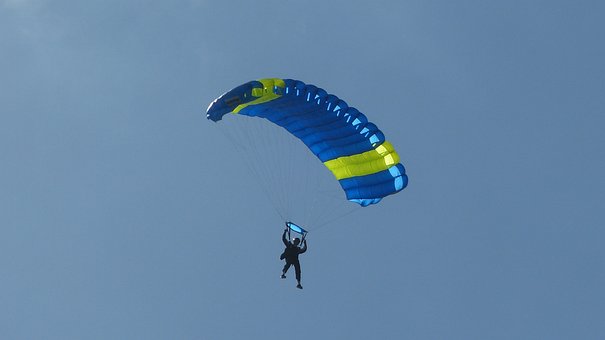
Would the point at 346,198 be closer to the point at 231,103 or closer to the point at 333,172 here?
the point at 333,172

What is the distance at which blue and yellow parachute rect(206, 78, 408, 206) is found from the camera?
121 ft

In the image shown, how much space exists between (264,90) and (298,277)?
14.6 ft

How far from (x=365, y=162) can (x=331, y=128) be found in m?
1.32

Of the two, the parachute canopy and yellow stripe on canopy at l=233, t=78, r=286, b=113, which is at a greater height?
yellow stripe on canopy at l=233, t=78, r=286, b=113

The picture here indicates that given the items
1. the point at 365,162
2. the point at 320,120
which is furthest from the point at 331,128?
the point at 365,162

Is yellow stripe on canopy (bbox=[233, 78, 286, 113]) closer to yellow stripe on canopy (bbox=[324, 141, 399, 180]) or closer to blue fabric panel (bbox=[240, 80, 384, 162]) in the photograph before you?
blue fabric panel (bbox=[240, 80, 384, 162])

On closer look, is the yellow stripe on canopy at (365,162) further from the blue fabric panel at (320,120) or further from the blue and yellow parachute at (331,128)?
the blue fabric panel at (320,120)

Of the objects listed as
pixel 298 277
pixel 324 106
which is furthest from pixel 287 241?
pixel 324 106

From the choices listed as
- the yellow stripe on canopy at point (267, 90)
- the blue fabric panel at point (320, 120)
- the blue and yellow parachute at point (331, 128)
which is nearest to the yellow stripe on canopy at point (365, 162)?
the blue and yellow parachute at point (331, 128)

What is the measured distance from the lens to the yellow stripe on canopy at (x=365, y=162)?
126 feet

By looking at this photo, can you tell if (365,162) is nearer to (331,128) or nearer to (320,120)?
(331,128)

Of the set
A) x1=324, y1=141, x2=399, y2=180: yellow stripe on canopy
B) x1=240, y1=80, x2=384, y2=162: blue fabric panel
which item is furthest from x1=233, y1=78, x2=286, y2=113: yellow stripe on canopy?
x1=324, y1=141, x2=399, y2=180: yellow stripe on canopy

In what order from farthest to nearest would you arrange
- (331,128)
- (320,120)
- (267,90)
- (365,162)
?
(365,162), (331,128), (320,120), (267,90)

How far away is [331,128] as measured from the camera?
3834 cm
